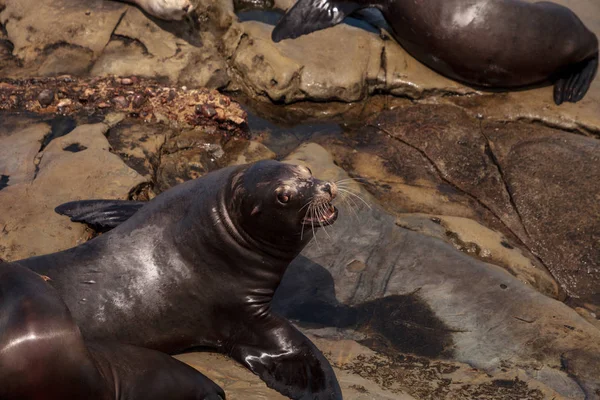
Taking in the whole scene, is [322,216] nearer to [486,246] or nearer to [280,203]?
[280,203]

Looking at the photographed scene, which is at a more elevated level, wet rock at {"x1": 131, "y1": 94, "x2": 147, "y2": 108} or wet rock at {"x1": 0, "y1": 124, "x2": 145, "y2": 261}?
wet rock at {"x1": 131, "y1": 94, "x2": 147, "y2": 108}

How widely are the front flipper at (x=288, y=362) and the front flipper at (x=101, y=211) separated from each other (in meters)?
1.46

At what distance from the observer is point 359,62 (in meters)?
9.94

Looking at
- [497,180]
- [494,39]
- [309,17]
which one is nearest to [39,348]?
[497,180]

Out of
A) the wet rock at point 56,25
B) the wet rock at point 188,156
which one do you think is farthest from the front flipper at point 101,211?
the wet rock at point 56,25

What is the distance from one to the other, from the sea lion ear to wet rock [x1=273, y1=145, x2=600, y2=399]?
337 cm

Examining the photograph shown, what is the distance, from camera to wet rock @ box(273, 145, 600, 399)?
583cm

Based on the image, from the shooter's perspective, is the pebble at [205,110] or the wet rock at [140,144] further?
the pebble at [205,110]

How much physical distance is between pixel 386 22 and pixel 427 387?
631cm

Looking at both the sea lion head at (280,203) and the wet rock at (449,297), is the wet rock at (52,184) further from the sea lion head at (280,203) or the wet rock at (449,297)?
the wet rock at (449,297)

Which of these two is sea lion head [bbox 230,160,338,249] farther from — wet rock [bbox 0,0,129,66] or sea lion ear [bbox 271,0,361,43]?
sea lion ear [bbox 271,0,361,43]

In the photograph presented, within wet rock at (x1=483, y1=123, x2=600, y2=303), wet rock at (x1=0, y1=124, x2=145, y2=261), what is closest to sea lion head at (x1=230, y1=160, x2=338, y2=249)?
wet rock at (x1=0, y1=124, x2=145, y2=261)

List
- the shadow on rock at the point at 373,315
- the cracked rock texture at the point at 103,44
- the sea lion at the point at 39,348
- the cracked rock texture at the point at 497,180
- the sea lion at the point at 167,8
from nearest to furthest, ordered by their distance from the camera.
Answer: the sea lion at the point at 39,348
the shadow on rock at the point at 373,315
the cracked rock texture at the point at 497,180
the cracked rock texture at the point at 103,44
the sea lion at the point at 167,8

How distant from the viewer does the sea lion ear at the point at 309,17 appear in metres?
10.0
